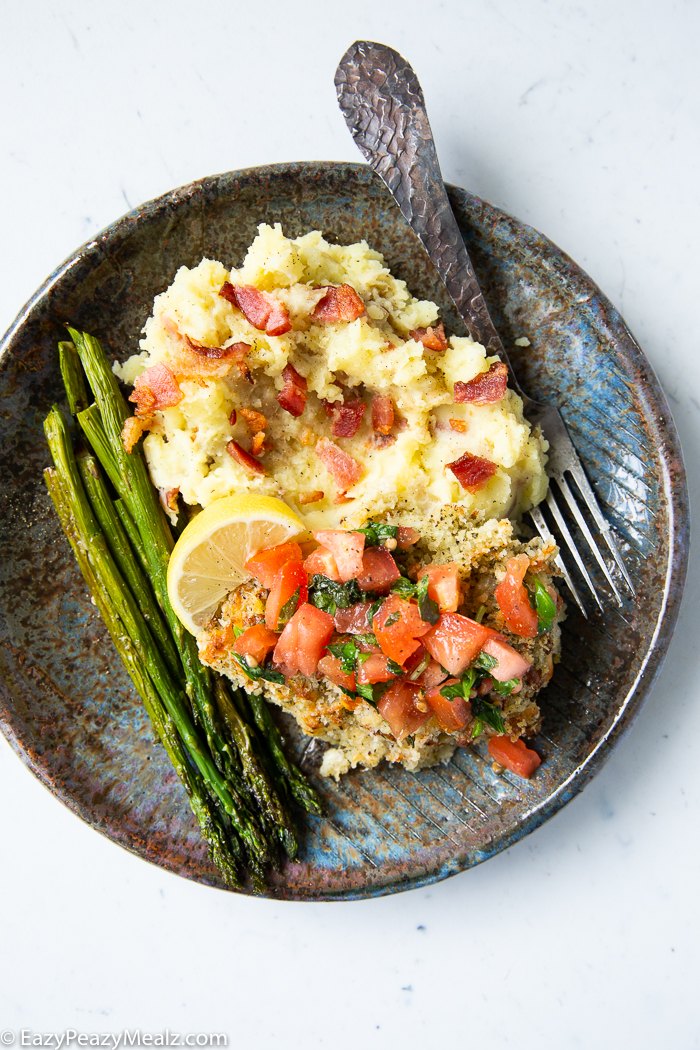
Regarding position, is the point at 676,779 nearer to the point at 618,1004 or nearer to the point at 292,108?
the point at 618,1004

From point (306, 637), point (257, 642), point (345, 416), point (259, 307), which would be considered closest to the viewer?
point (306, 637)

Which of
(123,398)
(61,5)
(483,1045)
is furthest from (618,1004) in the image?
(61,5)

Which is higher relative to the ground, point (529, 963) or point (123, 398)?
point (123, 398)

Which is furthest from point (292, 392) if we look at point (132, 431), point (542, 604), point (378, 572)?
point (542, 604)

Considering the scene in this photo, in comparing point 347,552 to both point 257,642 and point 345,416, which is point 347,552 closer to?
point 257,642

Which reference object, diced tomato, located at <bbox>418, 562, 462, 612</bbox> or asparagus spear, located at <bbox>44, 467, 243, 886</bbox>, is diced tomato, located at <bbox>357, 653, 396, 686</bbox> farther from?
asparagus spear, located at <bbox>44, 467, 243, 886</bbox>

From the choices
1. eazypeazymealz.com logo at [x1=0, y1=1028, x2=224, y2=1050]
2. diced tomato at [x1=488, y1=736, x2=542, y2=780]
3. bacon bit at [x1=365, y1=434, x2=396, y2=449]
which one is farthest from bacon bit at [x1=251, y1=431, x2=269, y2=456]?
eazypeazymealz.com logo at [x1=0, y1=1028, x2=224, y2=1050]
